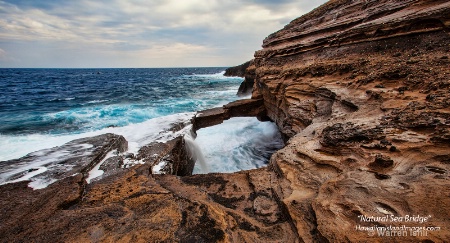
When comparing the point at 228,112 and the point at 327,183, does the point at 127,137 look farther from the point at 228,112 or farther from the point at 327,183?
the point at 327,183

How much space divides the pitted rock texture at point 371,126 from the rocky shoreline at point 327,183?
0.05ft

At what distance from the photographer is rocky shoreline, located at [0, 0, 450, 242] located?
2.16m

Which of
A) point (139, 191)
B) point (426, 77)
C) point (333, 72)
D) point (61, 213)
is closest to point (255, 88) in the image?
point (333, 72)

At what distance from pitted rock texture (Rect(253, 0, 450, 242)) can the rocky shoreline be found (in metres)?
0.02

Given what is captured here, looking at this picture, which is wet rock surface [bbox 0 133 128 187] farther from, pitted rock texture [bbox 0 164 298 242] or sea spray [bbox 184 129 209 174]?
sea spray [bbox 184 129 209 174]

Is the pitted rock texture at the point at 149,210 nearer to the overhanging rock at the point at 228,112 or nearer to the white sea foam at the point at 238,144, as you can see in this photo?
the white sea foam at the point at 238,144

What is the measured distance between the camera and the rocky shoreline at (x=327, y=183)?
2.16 m

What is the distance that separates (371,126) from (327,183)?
1.38 m

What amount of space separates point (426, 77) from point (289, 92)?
379 centimetres

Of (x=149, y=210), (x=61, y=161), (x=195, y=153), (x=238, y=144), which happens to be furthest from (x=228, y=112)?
(x=149, y=210)

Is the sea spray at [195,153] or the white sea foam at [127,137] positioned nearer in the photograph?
the white sea foam at [127,137]

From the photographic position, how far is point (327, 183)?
271cm

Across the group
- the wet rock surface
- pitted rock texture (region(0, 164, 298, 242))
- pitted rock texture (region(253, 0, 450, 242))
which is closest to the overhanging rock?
pitted rock texture (region(253, 0, 450, 242))

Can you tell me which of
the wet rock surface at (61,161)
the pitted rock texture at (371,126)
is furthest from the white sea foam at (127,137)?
the pitted rock texture at (371,126)
